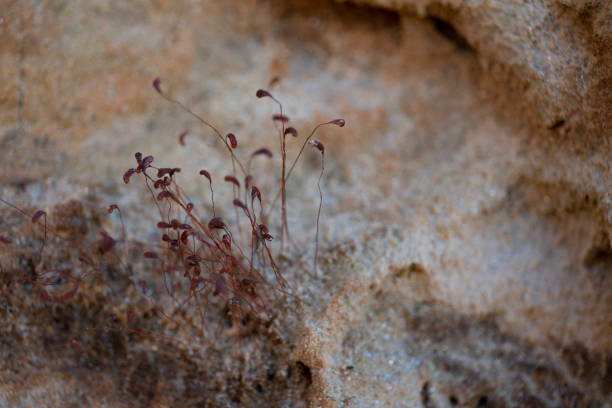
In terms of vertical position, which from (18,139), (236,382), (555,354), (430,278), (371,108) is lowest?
(236,382)

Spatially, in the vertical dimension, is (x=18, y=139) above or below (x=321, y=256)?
above

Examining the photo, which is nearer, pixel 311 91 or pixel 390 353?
pixel 390 353

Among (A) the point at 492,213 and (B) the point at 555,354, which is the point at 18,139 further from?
(B) the point at 555,354

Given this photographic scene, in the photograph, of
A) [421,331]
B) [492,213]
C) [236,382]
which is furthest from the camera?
[492,213]

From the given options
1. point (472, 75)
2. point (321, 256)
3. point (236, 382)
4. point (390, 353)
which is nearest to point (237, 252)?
point (321, 256)

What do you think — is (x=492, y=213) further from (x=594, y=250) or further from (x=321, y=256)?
(x=321, y=256)

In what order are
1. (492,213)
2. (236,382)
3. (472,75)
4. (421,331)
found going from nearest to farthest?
(236,382) < (421,331) < (492,213) < (472,75)
